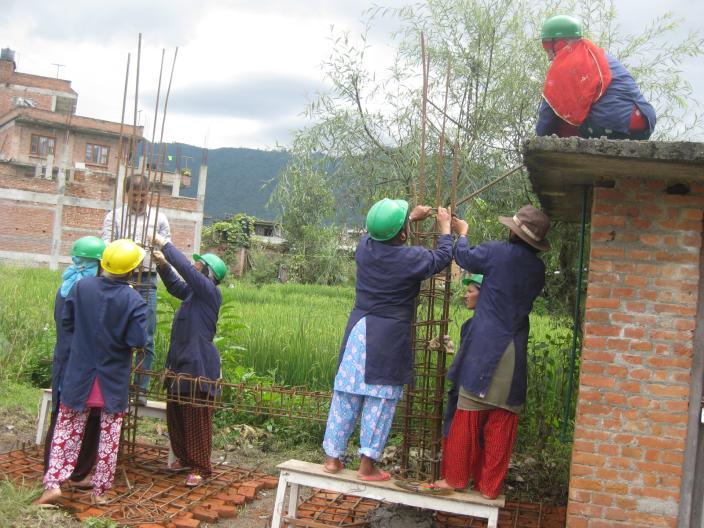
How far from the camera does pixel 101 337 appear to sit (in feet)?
17.7

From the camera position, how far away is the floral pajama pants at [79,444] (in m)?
5.41

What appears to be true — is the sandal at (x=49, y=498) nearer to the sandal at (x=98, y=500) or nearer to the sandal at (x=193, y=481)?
the sandal at (x=98, y=500)

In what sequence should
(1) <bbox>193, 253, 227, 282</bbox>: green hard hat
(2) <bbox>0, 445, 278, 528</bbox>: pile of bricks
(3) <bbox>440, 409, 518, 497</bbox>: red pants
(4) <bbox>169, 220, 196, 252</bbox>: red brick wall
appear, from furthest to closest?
(4) <bbox>169, 220, 196, 252</bbox>: red brick wall → (1) <bbox>193, 253, 227, 282</bbox>: green hard hat → (2) <bbox>0, 445, 278, 528</bbox>: pile of bricks → (3) <bbox>440, 409, 518, 497</bbox>: red pants

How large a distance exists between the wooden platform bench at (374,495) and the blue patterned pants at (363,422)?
170 mm

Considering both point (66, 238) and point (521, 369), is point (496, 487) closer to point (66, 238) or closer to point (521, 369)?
point (521, 369)

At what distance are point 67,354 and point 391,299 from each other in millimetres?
2533

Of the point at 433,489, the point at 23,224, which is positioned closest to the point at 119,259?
the point at 433,489

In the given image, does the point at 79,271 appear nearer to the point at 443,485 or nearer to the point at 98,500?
the point at 98,500

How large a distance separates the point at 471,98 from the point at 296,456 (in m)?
4.39

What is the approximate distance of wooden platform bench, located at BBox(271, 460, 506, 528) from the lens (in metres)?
4.61

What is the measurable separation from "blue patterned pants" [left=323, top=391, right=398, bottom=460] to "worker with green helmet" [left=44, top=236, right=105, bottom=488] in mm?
1965

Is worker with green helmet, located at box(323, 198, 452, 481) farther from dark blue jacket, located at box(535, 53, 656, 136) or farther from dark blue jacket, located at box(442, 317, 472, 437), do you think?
dark blue jacket, located at box(535, 53, 656, 136)

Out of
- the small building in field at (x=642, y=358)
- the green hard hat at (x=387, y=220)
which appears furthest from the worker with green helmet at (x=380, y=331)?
the small building in field at (x=642, y=358)

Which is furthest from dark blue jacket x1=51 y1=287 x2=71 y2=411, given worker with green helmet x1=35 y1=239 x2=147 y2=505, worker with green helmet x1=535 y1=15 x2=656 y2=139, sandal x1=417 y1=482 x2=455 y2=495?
worker with green helmet x1=535 y1=15 x2=656 y2=139
